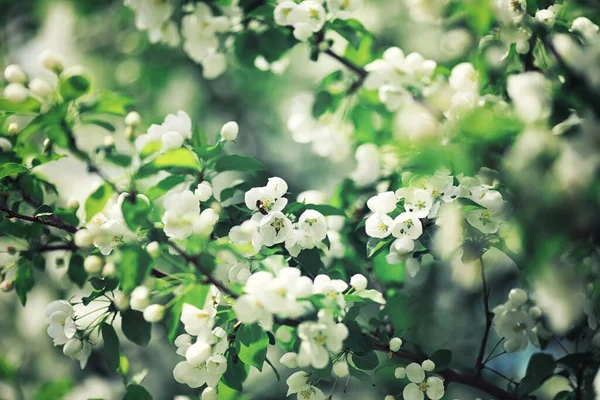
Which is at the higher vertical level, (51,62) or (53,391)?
(51,62)

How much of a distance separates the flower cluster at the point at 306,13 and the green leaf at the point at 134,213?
821 mm

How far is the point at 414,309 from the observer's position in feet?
6.43

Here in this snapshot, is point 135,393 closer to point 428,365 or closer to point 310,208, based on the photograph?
point 310,208

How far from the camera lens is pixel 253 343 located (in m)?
1.18

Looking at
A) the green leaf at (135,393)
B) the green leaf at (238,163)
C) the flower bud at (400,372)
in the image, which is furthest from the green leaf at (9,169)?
the flower bud at (400,372)

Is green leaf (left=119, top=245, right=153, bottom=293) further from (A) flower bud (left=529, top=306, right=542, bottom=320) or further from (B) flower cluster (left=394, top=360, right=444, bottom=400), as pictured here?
(A) flower bud (left=529, top=306, right=542, bottom=320)

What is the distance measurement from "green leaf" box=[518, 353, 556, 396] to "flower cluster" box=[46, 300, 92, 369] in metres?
1.14

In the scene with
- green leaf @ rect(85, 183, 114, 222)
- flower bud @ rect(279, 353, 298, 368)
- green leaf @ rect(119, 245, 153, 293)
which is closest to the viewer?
green leaf @ rect(119, 245, 153, 293)

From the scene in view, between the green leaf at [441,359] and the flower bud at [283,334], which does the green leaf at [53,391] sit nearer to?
the flower bud at [283,334]

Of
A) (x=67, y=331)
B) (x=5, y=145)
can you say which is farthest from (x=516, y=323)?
(x=5, y=145)

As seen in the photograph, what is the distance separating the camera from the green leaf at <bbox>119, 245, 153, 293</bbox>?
101 centimetres

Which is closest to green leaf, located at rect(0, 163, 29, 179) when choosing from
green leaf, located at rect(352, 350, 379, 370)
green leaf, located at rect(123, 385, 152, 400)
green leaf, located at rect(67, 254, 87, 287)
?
green leaf, located at rect(67, 254, 87, 287)

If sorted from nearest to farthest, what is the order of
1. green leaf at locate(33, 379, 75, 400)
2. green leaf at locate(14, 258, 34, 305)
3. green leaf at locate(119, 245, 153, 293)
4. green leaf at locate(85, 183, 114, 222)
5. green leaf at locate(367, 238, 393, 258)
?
green leaf at locate(119, 245, 153, 293) → green leaf at locate(85, 183, 114, 222) → green leaf at locate(367, 238, 393, 258) → green leaf at locate(14, 258, 34, 305) → green leaf at locate(33, 379, 75, 400)

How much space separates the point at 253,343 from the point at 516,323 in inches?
32.2
